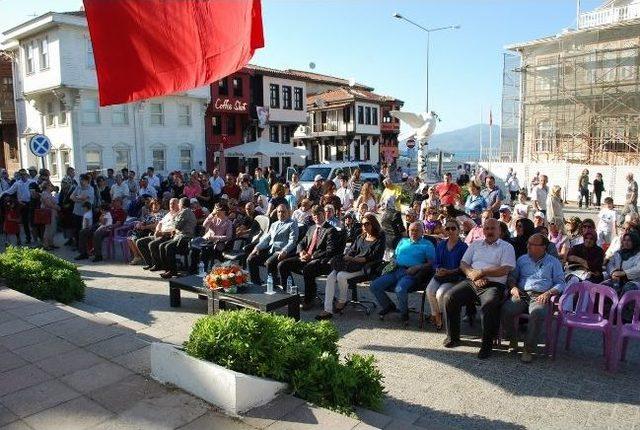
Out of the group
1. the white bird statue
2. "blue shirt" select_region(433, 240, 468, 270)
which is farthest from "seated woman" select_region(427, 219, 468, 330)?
the white bird statue

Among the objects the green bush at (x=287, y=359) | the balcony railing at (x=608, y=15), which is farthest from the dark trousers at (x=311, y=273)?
the balcony railing at (x=608, y=15)

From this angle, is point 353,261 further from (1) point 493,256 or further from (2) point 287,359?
(2) point 287,359

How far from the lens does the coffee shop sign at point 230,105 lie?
110 ft

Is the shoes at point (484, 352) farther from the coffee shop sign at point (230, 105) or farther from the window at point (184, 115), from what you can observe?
the coffee shop sign at point (230, 105)

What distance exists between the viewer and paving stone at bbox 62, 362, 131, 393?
170 inches

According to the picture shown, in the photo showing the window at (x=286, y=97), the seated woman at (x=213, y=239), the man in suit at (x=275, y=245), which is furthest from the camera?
the window at (x=286, y=97)

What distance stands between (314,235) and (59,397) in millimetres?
4726

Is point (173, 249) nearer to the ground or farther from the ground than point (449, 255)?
nearer to the ground

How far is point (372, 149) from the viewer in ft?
178

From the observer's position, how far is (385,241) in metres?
7.93

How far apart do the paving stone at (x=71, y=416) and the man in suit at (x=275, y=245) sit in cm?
471

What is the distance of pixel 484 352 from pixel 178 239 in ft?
20.1

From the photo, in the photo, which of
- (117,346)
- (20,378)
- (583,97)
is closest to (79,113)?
(117,346)

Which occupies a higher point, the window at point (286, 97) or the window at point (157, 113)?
the window at point (286, 97)
